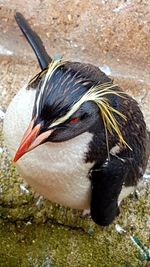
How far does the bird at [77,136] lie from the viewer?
6.81 feet

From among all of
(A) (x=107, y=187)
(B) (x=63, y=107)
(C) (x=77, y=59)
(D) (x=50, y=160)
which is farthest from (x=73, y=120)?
(C) (x=77, y=59)

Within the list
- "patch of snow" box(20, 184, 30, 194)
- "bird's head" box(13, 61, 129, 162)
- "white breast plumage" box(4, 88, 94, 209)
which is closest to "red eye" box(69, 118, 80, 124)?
"bird's head" box(13, 61, 129, 162)

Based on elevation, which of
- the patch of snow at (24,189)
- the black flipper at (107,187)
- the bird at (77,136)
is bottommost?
the patch of snow at (24,189)

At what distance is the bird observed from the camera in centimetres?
208

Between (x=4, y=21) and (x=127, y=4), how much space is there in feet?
1.79

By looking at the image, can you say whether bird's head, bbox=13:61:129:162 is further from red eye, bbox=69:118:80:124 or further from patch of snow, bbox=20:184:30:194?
patch of snow, bbox=20:184:30:194

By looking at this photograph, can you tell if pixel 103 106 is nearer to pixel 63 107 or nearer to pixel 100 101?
pixel 100 101

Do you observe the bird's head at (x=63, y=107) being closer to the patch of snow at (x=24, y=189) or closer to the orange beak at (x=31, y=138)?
the orange beak at (x=31, y=138)

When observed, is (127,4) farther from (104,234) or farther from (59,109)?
(59,109)

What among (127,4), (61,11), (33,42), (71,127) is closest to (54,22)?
(61,11)

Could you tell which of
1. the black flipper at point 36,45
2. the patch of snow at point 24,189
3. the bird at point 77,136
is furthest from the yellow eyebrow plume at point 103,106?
the patch of snow at point 24,189

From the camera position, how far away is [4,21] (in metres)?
3.35

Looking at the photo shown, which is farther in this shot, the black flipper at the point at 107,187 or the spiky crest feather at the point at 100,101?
the black flipper at the point at 107,187

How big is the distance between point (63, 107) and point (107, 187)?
0.46m
